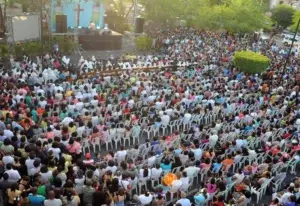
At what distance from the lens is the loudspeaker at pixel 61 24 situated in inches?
1006

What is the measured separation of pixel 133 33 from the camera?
1252 inches

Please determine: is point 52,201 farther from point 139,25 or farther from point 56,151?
point 139,25

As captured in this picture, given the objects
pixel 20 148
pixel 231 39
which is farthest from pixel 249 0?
pixel 20 148

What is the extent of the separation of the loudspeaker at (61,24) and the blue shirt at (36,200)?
19553 millimetres

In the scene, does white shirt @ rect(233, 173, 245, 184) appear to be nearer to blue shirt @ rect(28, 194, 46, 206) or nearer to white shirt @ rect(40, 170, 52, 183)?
white shirt @ rect(40, 170, 52, 183)

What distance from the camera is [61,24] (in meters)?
25.7

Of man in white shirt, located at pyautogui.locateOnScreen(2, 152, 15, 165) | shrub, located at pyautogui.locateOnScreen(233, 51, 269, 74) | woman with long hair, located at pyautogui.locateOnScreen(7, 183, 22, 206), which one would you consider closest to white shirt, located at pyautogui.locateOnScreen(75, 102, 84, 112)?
man in white shirt, located at pyautogui.locateOnScreen(2, 152, 15, 165)

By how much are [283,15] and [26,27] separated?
36864mm

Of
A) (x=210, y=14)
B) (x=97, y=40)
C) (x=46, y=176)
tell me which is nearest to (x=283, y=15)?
(x=210, y=14)

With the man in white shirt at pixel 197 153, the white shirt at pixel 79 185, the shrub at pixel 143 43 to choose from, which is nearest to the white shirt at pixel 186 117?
the man in white shirt at pixel 197 153

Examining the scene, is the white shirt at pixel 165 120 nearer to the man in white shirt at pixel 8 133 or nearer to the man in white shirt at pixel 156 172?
the man in white shirt at pixel 156 172

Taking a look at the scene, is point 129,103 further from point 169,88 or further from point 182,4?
point 182,4

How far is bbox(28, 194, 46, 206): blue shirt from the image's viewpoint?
7863 millimetres

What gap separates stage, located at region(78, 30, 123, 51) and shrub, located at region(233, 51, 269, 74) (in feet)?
30.6
